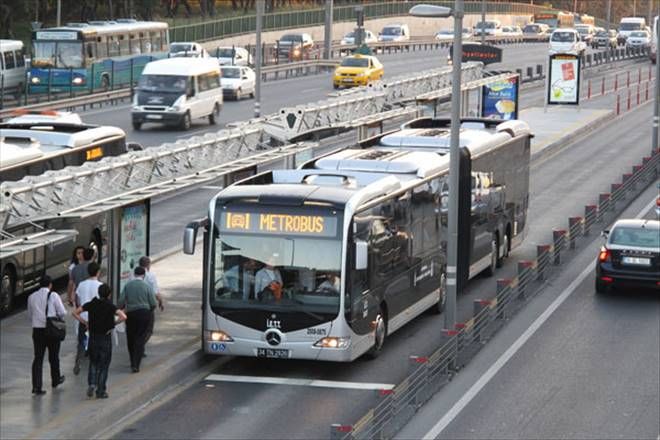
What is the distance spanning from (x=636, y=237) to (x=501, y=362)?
649 centimetres

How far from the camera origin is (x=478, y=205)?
29.0m

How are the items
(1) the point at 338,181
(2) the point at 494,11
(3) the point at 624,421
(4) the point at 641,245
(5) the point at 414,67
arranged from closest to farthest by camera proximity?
(3) the point at 624,421
(1) the point at 338,181
(4) the point at 641,245
(5) the point at 414,67
(2) the point at 494,11

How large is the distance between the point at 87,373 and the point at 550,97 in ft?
158

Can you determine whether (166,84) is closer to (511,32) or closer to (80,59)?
(80,59)

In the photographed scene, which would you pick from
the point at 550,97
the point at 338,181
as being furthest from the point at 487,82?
the point at 338,181

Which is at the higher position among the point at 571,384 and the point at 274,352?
the point at 274,352

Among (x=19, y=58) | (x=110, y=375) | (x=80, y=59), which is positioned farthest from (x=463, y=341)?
(x=19, y=58)

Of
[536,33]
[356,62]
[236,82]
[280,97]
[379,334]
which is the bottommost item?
[379,334]

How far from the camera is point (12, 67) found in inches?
2544

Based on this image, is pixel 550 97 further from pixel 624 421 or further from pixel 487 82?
pixel 624 421

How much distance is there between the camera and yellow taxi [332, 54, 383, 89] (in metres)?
74.5

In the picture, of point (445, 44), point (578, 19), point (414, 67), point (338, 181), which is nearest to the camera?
point (338, 181)

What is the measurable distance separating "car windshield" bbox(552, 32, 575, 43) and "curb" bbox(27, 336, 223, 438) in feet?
258

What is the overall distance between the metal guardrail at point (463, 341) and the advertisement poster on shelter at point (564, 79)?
2752 centimetres
